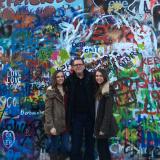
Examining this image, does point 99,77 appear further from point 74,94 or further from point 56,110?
point 56,110

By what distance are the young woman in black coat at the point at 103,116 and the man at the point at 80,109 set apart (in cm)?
13

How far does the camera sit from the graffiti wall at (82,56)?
8.52m

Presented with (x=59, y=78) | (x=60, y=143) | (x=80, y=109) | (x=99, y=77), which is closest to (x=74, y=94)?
(x=80, y=109)

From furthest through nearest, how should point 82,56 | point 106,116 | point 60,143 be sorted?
point 82,56 < point 60,143 < point 106,116

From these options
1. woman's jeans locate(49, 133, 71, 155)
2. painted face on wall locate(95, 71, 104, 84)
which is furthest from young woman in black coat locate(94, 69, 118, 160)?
woman's jeans locate(49, 133, 71, 155)

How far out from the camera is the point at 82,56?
8.77 meters

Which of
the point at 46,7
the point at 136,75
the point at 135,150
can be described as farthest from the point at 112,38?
the point at 135,150

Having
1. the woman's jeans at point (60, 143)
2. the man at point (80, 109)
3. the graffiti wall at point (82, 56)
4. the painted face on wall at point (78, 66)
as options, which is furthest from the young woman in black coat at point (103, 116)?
the graffiti wall at point (82, 56)

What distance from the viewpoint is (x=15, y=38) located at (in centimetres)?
903

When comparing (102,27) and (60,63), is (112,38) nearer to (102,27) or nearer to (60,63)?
(102,27)

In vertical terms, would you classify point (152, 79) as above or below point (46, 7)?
below

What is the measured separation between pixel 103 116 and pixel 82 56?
1.63 meters

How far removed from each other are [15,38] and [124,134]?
2.76 metres

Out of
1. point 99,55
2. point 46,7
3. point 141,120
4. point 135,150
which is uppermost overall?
point 46,7
